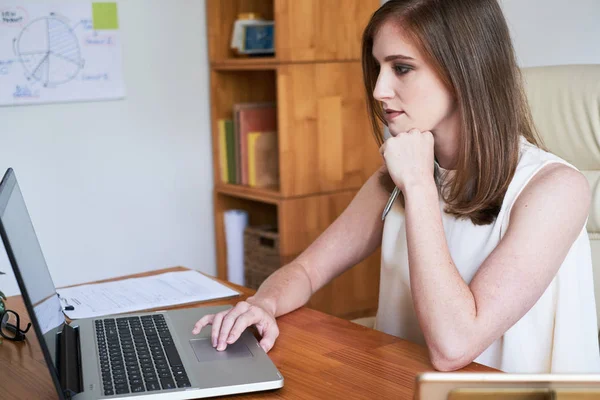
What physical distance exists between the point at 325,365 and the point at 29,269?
1.40ft

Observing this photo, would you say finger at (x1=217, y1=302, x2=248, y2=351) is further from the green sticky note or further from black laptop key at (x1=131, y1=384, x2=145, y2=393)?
the green sticky note

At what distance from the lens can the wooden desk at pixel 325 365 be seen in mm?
1000

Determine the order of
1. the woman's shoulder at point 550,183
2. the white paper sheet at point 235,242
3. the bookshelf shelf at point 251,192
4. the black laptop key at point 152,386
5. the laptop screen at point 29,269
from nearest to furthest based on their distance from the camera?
the laptop screen at point 29,269 → the black laptop key at point 152,386 → the woman's shoulder at point 550,183 → the bookshelf shelf at point 251,192 → the white paper sheet at point 235,242

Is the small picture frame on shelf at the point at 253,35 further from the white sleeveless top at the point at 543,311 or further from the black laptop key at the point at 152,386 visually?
the black laptop key at the point at 152,386

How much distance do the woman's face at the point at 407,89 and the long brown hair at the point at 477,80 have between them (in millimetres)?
17

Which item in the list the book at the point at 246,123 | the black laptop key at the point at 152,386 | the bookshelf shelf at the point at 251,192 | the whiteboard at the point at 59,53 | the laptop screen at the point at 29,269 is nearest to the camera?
the laptop screen at the point at 29,269

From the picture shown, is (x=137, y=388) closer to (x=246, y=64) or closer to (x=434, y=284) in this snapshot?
(x=434, y=284)

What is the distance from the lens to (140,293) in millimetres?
1475

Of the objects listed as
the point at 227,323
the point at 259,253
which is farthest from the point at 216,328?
the point at 259,253

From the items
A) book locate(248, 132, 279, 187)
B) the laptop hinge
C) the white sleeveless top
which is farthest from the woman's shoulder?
book locate(248, 132, 279, 187)

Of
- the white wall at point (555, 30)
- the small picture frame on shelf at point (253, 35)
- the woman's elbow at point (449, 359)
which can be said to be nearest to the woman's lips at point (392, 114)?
the woman's elbow at point (449, 359)

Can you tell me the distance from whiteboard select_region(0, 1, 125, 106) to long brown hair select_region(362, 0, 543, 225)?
1.63 meters

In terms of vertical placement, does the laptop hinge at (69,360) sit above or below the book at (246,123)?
below

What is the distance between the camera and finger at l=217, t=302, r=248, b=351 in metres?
1.13
